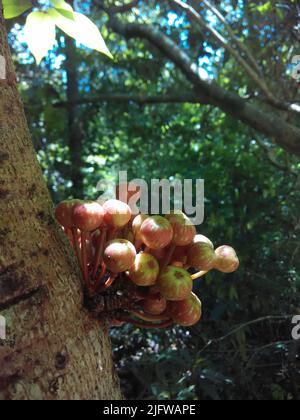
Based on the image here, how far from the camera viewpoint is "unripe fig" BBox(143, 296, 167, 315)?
3.00 feet

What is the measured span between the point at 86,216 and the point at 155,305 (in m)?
0.22

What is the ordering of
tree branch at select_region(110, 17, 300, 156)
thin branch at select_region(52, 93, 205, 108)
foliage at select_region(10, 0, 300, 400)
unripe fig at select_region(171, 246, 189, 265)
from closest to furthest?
unripe fig at select_region(171, 246, 189, 265) → tree branch at select_region(110, 17, 300, 156) → foliage at select_region(10, 0, 300, 400) → thin branch at select_region(52, 93, 205, 108)

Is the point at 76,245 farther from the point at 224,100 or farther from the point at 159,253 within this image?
the point at 224,100

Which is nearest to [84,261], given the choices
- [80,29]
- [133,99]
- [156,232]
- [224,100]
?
[156,232]

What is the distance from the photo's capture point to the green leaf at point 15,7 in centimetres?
85

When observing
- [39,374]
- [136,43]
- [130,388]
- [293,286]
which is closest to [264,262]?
[293,286]

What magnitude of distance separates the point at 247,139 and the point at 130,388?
2.07 metres

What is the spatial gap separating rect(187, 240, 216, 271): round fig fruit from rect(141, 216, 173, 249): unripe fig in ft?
0.25

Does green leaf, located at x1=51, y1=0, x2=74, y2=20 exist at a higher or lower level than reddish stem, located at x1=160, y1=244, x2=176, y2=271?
higher

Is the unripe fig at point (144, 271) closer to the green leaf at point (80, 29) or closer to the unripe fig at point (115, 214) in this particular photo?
the unripe fig at point (115, 214)

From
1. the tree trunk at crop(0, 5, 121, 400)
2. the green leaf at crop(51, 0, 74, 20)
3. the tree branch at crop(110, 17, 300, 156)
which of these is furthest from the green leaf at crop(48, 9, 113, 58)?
the tree branch at crop(110, 17, 300, 156)

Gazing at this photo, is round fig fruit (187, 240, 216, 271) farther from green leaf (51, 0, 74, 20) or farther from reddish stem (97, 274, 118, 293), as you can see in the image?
green leaf (51, 0, 74, 20)

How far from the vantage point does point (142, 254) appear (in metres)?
0.89

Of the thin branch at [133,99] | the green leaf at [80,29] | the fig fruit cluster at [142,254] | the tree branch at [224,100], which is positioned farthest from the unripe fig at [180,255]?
the thin branch at [133,99]
